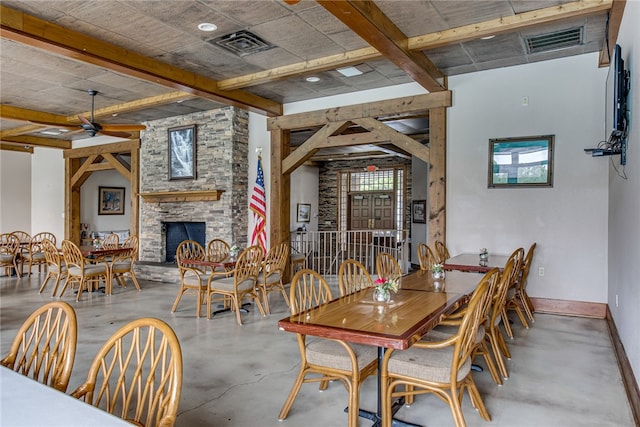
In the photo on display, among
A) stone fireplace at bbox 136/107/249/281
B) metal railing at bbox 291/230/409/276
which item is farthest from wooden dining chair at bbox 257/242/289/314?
stone fireplace at bbox 136/107/249/281

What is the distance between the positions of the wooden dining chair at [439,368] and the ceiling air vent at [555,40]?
3649mm

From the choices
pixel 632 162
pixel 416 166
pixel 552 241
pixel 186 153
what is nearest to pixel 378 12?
pixel 632 162

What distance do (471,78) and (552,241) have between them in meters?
2.39

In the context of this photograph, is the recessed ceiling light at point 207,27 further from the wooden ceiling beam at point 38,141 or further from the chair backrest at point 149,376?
the wooden ceiling beam at point 38,141

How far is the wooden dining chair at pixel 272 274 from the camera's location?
5359mm

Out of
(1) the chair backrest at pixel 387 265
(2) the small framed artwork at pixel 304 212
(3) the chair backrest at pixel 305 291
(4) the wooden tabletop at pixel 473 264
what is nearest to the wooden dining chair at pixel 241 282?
(1) the chair backrest at pixel 387 265

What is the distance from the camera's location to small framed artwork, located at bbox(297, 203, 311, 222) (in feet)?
42.1

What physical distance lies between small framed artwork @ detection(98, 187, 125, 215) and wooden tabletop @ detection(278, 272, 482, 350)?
10.5 meters

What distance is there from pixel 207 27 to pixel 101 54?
1.29 m

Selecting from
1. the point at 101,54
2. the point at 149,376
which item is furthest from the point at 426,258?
the point at 101,54

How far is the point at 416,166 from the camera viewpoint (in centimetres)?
1081

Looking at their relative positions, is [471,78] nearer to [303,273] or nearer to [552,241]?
[552,241]

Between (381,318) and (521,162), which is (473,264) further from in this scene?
(381,318)

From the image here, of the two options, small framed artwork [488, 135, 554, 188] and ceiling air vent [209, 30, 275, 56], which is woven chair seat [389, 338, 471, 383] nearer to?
ceiling air vent [209, 30, 275, 56]
